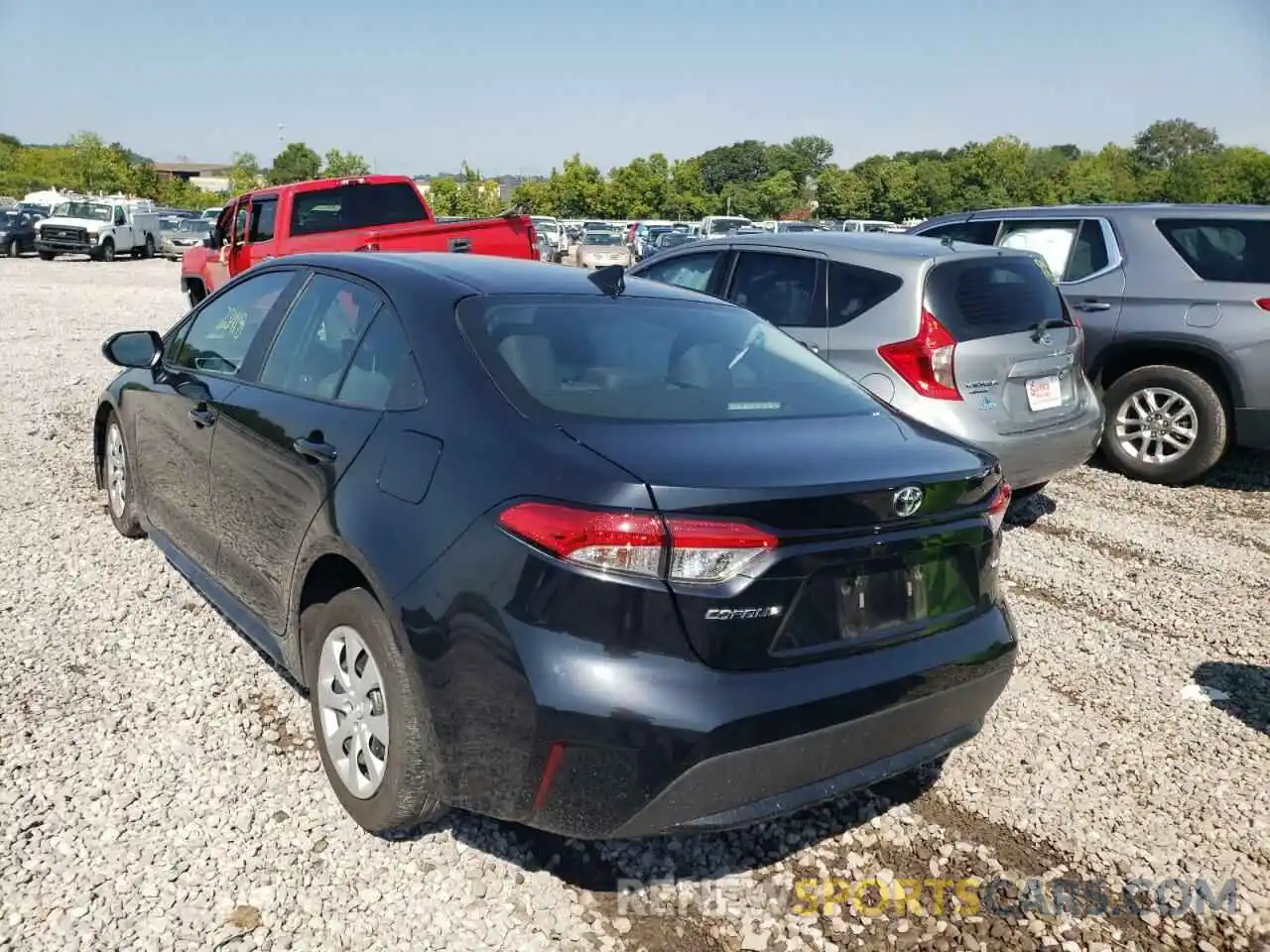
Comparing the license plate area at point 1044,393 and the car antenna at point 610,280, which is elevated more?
the car antenna at point 610,280

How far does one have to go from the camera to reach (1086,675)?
4.18 metres

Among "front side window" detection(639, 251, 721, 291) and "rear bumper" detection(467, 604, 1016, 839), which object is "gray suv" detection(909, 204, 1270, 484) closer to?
"front side window" detection(639, 251, 721, 291)

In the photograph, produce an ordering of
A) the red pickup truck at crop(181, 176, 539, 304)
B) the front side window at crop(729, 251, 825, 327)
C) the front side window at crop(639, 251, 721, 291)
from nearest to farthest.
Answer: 1. the front side window at crop(729, 251, 825, 327)
2. the front side window at crop(639, 251, 721, 291)
3. the red pickup truck at crop(181, 176, 539, 304)

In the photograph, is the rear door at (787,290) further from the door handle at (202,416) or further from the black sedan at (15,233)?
the black sedan at (15,233)

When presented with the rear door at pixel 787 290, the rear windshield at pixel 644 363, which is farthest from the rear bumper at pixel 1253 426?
the rear windshield at pixel 644 363

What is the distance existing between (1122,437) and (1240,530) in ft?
4.42

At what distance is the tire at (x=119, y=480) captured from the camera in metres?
4.98

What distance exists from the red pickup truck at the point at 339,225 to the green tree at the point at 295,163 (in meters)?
115

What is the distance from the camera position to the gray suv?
6793mm

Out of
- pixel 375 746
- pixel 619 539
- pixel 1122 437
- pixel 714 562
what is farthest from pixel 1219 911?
pixel 1122 437

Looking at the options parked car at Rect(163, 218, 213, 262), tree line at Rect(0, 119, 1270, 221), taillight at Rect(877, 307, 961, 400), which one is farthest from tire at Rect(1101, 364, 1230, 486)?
tree line at Rect(0, 119, 1270, 221)

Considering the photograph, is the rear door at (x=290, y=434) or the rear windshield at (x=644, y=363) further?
the rear door at (x=290, y=434)

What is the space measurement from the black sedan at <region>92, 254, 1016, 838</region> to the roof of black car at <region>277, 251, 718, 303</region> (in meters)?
0.02

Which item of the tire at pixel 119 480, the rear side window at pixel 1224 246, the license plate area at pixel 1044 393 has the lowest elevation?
the tire at pixel 119 480
